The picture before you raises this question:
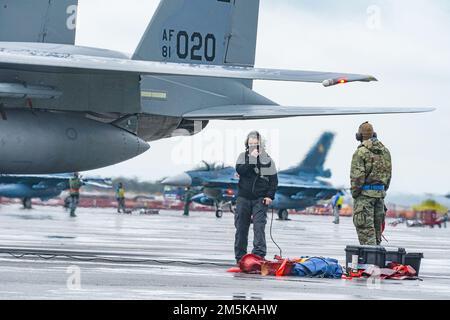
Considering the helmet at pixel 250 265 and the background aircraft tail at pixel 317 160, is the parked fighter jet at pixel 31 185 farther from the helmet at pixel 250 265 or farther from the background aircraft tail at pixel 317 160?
the helmet at pixel 250 265

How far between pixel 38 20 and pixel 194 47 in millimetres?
3141

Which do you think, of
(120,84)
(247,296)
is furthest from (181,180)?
(247,296)

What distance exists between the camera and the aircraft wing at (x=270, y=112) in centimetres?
1861

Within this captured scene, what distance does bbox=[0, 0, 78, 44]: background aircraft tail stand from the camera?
61.9 ft

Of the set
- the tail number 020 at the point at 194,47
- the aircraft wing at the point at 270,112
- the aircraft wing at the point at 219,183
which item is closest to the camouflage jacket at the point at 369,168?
the aircraft wing at the point at 270,112

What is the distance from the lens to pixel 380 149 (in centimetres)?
1338

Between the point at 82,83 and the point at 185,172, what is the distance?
29045mm

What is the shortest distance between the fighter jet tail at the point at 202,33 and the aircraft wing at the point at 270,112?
1.39 meters

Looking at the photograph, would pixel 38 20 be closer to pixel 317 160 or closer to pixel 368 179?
pixel 368 179

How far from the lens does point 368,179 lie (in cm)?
1337

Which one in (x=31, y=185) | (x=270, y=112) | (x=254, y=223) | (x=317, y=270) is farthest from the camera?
(x=31, y=185)
